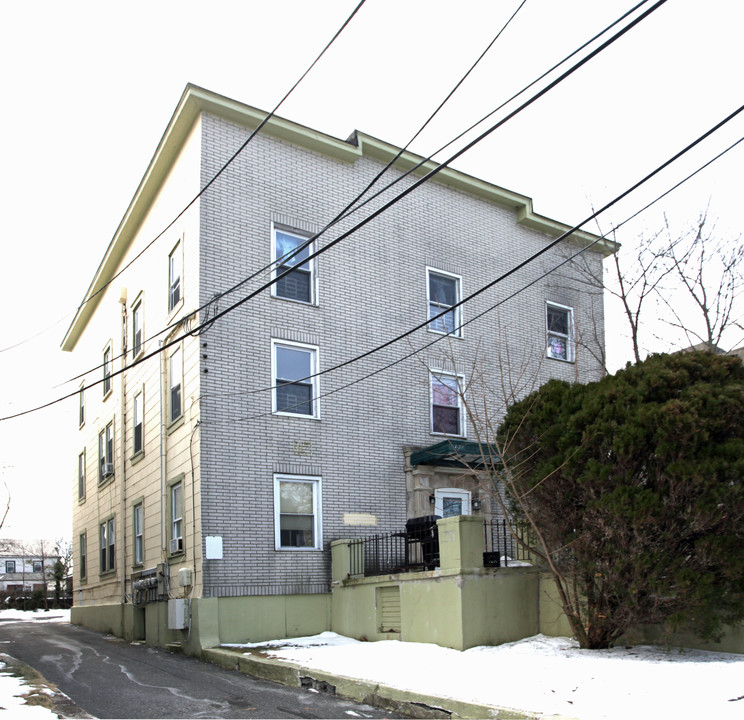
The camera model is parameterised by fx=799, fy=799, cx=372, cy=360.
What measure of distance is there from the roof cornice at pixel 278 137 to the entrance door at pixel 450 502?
6.65 meters

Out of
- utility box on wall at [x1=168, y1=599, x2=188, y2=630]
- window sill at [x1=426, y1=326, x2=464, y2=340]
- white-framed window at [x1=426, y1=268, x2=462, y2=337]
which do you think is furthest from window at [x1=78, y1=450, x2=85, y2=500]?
window sill at [x1=426, y1=326, x2=464, y2=340]

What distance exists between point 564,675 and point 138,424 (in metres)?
14.3

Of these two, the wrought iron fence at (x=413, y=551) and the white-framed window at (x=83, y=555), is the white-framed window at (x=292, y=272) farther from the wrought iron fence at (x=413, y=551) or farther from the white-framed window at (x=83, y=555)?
the white-framed window at (x=83, y=555)

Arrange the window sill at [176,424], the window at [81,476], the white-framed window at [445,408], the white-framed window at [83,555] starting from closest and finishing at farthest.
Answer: the window sill at [176,424], the white-framed window at [445,408], the white-framed window at [83,555], the window at [81,476]

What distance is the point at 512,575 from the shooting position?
495 inches

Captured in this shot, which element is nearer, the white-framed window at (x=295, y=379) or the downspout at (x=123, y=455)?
the white-framed window at (x=295, y=379)

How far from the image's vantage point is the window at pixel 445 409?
18.8 meters

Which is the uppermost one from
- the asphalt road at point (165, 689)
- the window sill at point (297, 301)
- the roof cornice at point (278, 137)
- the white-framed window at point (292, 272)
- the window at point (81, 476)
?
the roof cornice at point (278, 137)

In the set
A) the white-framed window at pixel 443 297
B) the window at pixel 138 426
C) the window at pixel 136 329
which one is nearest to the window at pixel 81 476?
the window at pixel 138 426

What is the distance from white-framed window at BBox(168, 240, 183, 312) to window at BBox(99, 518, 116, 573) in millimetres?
7977

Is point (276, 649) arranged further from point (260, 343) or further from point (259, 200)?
point (259, 200)

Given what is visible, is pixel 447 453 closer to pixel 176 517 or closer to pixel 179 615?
pixel 176 517

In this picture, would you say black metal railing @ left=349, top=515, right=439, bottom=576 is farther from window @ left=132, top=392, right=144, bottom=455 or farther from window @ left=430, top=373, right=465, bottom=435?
window @ left=132, top=392, right=144, bottom=455

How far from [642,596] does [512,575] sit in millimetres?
2948
